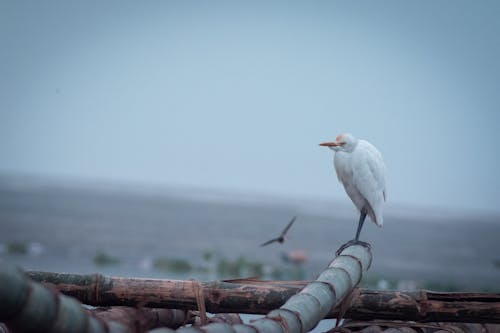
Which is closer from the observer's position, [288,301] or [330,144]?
[288,301]

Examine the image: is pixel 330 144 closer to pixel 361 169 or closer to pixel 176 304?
pixel 361 169

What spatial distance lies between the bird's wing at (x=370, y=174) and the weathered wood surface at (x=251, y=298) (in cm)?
147

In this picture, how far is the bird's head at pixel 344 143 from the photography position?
4551 mm

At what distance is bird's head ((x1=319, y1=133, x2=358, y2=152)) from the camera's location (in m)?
4.55

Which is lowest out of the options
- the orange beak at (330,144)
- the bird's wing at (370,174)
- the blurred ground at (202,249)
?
the blurred ground at (202,249)

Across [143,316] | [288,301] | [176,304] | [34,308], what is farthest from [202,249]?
[34,308]

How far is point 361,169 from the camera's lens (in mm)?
4582

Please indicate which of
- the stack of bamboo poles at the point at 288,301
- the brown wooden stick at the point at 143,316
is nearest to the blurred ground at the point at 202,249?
the brown wooden stick at the point at 143,316

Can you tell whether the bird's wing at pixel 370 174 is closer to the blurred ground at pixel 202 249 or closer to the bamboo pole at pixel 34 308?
the bamboo pole at pixel 34 308

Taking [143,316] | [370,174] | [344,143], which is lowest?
[143,316]

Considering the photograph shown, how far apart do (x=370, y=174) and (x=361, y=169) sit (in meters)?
0.10

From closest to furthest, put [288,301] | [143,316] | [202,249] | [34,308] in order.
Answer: [34,308] < [288,301] < [143,316] < [202,249]

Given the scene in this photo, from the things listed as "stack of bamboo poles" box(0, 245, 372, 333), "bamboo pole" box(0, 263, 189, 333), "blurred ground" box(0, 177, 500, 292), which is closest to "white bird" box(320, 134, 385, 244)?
"stack of bamboo poles" box(0, 245, 372, 333)

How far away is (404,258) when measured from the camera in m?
26.3
